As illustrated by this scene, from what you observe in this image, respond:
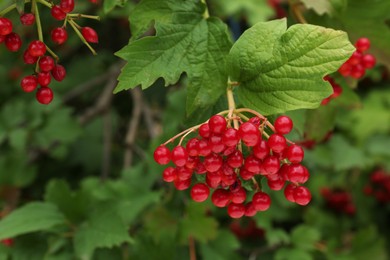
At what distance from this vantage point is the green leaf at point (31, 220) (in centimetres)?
116

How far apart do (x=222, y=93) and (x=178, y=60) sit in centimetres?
9

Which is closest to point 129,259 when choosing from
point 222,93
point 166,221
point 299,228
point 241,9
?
point 166,221

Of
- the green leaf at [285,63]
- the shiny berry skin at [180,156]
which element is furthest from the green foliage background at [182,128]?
the shiny berry skin at [180,156]

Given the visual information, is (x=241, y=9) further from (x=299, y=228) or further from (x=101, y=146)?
(x=299, y=228)

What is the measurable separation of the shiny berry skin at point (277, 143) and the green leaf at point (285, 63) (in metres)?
0.06

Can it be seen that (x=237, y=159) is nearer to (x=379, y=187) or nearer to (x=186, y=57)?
(x=186, y=57)

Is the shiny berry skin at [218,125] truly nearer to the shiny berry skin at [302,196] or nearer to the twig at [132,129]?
the shiny berry skin at [302,196]

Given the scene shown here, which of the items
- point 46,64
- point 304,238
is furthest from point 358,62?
point 304,238

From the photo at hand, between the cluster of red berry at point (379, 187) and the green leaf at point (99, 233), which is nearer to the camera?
the green leaf at point (99, 233)

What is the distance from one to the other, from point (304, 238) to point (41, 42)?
40.5 inches

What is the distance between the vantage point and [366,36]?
1.14 m

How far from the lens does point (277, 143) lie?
2.59ft

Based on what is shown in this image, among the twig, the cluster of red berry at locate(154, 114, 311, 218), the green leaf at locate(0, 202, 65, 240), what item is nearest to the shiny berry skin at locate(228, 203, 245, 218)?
the cluster of red berry at locate(154, 114, 311, 218)

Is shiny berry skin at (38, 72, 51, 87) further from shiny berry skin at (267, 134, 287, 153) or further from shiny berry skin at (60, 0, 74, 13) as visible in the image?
shiny berry skin at (267, 134, 287, 153)
